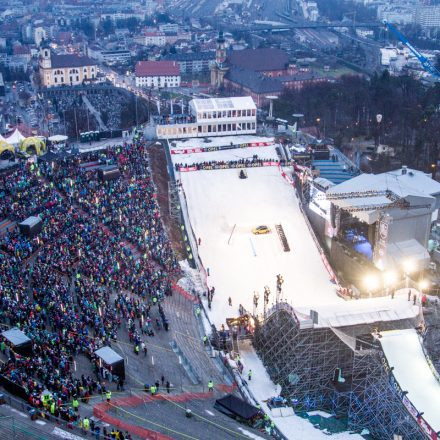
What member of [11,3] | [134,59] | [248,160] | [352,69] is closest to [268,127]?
[248,160]

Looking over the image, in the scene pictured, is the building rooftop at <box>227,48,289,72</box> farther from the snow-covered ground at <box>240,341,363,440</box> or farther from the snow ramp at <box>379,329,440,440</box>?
the snow ramp at <box>379,329,440,440</box>

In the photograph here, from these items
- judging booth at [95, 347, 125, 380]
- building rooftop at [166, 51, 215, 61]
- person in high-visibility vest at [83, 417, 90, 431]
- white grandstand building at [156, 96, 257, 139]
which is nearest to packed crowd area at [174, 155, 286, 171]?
white grandstand building at [156, 96, 257, 139]

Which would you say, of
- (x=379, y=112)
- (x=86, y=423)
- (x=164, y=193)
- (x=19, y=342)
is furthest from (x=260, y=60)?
(x=86, y=423)

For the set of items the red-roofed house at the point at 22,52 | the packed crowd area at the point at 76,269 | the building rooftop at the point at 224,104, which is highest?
the building rooftop at the point at 224,104

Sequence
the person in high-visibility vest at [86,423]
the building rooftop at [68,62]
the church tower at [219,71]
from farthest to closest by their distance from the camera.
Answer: the building rooftop at [68,62] → the church tower at [219,71] → the person in high-visibility vest at [86,423]

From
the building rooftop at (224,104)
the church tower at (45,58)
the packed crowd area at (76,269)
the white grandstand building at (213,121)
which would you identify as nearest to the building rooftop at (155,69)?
the church tower at (45,58)

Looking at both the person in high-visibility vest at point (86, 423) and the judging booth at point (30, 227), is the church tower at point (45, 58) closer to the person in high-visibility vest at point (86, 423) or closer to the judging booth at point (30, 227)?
the judging booth at point (30, 227)
